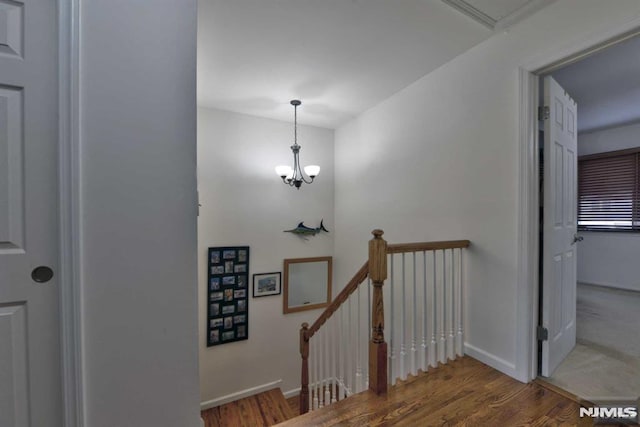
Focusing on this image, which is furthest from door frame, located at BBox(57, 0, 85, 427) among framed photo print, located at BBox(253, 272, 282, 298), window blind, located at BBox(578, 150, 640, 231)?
window blind, located at BBox(578, 150, 640, 231)

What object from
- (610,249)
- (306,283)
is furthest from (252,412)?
(610,249)

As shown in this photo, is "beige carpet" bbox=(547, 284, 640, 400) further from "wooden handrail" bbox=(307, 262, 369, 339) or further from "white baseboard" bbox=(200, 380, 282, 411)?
"white baseboard" bbox=(200, 380, 282, 411)

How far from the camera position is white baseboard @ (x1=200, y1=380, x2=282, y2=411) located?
326 centimetres

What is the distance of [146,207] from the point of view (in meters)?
1.02

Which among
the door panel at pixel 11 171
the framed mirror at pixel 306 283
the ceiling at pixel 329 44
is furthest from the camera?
the framed mirror at pixel 306 283

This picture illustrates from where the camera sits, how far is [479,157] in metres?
2.07

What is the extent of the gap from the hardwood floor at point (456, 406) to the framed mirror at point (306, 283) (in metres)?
2.24

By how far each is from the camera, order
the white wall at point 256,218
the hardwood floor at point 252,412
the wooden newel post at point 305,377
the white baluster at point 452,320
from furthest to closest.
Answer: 1. the white wall at point 256,218
2. the hardwood floor at point 252,412
3. the wooden newel post at point 305,377
4. the white baluster at point 452,320

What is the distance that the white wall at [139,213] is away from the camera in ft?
3.12

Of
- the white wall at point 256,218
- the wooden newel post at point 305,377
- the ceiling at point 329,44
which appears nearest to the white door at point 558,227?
the ceiling at point 329,44

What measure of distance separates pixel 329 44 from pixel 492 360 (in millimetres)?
2629

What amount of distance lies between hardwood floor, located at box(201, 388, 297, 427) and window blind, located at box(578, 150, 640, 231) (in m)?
5.26

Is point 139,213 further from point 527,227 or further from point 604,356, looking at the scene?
point 604,356

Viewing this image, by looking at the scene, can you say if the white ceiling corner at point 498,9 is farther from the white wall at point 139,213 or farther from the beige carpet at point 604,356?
the beige carpet at point 604,356
